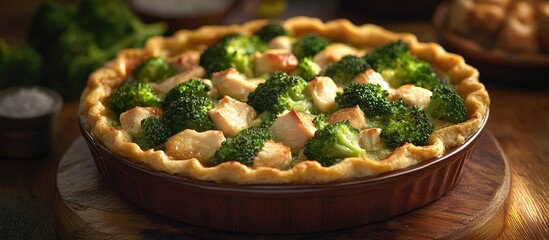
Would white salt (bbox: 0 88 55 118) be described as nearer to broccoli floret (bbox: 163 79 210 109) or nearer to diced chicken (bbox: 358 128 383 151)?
broccoli floret (bbox: 163 79 210 109)

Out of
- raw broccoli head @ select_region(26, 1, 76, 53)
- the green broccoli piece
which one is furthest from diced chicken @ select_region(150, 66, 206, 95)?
raw broccoli head @ select_region(26, 1, 76, 53)

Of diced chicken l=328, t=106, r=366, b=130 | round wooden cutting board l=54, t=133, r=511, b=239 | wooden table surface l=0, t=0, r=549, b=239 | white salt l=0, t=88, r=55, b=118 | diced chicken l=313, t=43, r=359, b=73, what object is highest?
diced chicken l=328, t=106, r=366, b=130

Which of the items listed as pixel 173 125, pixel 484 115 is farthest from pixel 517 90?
pixel 173 125

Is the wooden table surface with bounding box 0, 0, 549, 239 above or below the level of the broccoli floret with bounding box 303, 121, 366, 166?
below

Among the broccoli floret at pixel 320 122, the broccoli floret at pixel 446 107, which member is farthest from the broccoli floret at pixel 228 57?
the broccoli floret at pixel 446 107

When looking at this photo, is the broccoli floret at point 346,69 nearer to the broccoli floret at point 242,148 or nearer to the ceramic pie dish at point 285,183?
the ceramic pie dish at point 285,183
